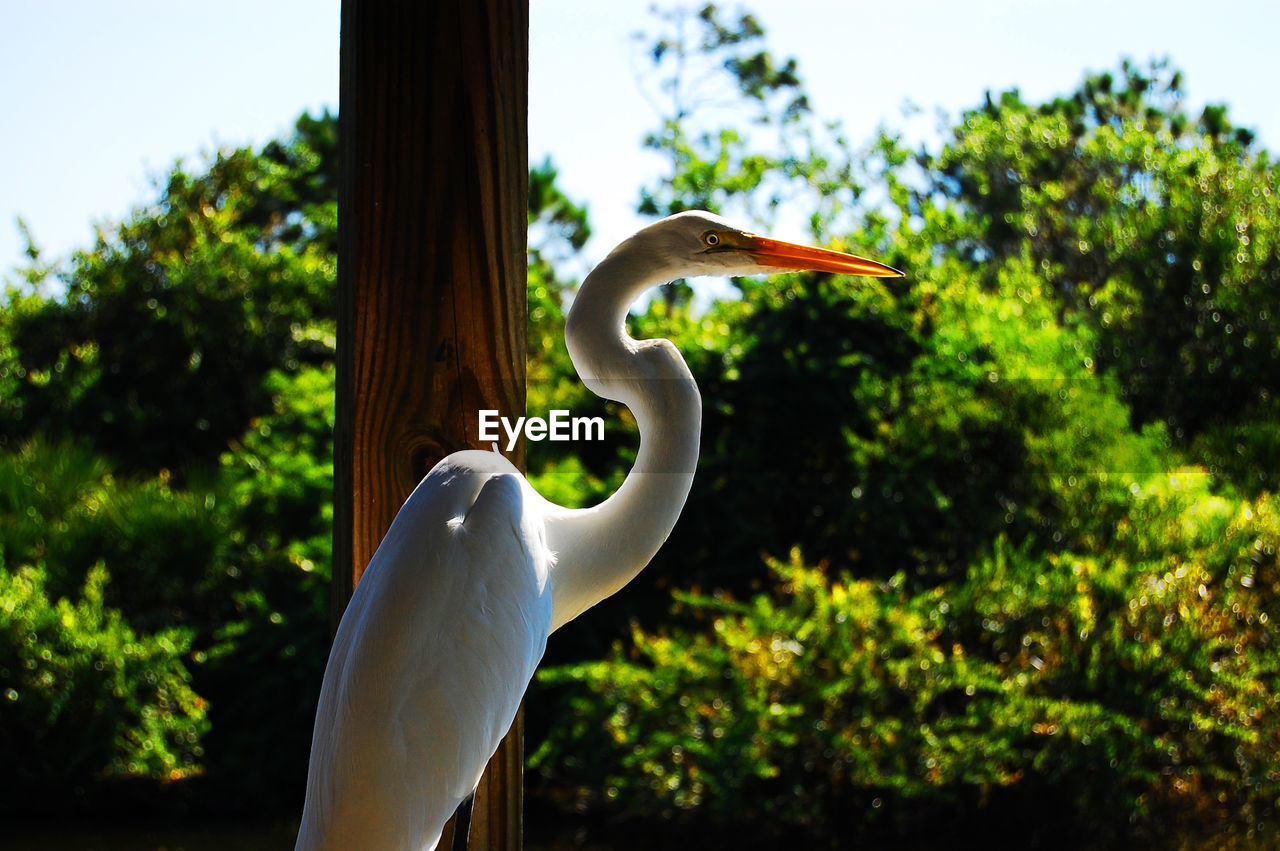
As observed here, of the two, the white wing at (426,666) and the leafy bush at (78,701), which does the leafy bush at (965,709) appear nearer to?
the leafy bush at (78,701)

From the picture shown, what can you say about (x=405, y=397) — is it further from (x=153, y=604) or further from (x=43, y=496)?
(x=43, y=496)

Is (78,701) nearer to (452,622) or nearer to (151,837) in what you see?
(151,837)

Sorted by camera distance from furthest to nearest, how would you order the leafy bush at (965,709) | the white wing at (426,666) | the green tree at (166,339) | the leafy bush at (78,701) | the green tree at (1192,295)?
the green tree at (166,339) < the green tree at (1192,295) < the leafy bush at (78,701) < the leafy bush at (965,709) < the white wing at (426,666)

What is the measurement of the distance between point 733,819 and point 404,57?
4.02 meters

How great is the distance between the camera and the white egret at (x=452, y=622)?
49.7 inches

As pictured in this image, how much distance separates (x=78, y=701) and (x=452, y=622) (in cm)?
482

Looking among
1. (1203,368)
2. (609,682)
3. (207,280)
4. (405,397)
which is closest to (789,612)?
(609,682)

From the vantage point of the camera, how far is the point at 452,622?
1.29 metres

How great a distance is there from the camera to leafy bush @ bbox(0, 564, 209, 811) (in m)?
5.32

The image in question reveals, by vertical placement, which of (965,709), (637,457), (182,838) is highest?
(637,457)

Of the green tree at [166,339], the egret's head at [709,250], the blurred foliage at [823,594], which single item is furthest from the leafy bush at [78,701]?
the egret's head at [709,250]

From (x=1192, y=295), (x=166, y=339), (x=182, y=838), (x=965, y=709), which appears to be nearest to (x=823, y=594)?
(x=965, y=709)

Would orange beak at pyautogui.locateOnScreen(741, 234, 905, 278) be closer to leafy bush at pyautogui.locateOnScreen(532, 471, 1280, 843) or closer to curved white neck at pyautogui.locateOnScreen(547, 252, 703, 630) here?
curved white neck at pyautogui.locateOnScreen(547, 252, 703, 630)

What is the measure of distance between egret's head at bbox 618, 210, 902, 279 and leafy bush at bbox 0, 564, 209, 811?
466cm
